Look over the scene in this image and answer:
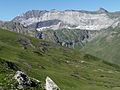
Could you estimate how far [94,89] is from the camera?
163375 mm

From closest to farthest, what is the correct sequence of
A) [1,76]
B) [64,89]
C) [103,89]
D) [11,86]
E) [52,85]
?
1. [11,86]
2. [1,76]
3. [52,85]
4. [64,89]
5. [103,89]

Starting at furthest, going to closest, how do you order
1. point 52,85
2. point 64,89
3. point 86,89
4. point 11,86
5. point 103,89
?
point 103,89 < point 86,89 < point 64,89 < point 52,85 < point 11,86

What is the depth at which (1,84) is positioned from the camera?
3212 cm

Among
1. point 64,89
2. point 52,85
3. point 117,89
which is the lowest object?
point 117,89

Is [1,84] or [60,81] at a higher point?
[1,84]

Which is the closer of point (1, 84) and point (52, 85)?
point (1, 84)

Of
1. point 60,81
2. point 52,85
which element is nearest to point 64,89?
point 60,81

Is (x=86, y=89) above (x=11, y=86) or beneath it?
beneath

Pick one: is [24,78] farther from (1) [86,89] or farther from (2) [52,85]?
(1) [86,89]

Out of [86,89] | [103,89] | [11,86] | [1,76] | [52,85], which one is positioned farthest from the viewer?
[103,89]

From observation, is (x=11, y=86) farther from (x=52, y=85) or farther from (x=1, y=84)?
(x=52, y=85)

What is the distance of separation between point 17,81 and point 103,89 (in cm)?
14334

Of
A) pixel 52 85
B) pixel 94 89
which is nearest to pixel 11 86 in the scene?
pixel 52 85

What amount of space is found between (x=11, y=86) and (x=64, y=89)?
103106 millimetres
